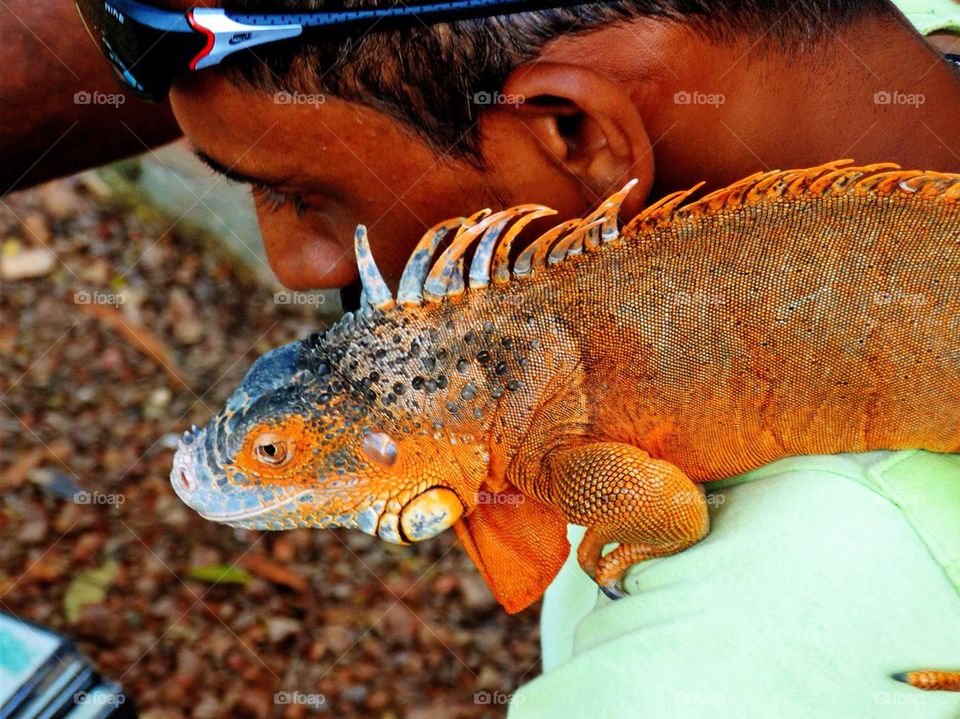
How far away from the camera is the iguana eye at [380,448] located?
194 cm

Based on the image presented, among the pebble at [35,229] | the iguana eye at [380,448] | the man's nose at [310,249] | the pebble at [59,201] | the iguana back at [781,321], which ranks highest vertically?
the pebble at [59,201]

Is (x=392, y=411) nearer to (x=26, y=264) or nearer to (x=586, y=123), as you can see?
(x=586, y=123)

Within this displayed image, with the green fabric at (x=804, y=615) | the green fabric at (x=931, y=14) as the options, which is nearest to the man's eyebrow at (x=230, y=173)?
the green fabric at (x=804, y=615)

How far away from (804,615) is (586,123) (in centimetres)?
98

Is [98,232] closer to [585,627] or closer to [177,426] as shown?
[177,426]

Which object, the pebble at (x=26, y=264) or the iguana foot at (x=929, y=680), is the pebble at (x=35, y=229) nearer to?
the pebble at (x=26, y=264)

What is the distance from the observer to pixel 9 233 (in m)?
5.86

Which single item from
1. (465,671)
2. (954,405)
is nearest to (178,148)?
(465,671)

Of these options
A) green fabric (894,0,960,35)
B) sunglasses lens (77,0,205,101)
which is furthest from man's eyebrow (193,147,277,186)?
Answer: green fabric (894,0,960,35)

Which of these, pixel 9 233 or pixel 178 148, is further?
pixel 9 233

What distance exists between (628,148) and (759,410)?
0.56 m

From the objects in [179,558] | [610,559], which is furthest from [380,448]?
[179,558]

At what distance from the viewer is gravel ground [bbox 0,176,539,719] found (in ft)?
14.8

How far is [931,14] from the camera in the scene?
2572 millimetres
